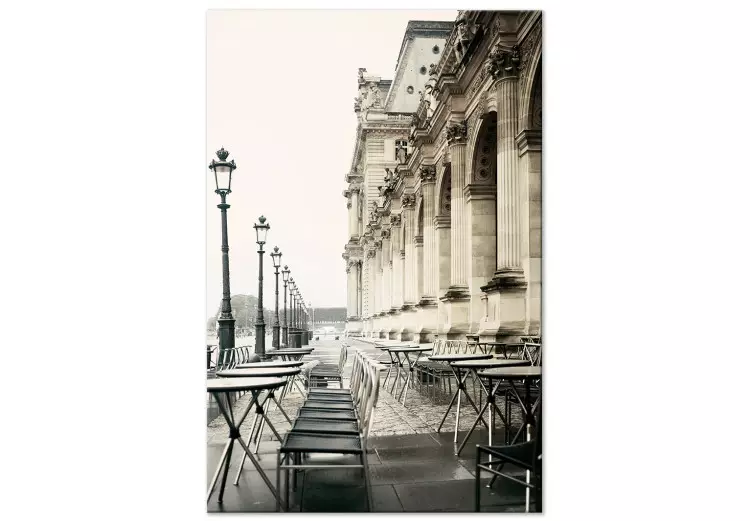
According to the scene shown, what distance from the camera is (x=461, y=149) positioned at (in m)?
15.8

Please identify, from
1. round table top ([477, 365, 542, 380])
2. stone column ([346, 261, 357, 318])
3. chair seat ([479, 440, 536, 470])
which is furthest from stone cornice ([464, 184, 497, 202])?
chair seat ([479, 440, 536, 470])

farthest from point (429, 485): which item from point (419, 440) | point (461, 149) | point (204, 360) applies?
point (461, 149)

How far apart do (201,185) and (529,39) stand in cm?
562

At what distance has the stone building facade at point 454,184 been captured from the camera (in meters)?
9.24

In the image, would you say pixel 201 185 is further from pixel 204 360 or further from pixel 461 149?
pixel 461 149

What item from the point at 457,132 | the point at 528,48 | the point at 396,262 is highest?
the point at 528,48

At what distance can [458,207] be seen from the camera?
53.0ft

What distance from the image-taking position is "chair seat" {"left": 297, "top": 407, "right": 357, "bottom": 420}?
6.16 metres

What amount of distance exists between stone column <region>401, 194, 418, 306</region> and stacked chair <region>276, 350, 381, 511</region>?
14707mm

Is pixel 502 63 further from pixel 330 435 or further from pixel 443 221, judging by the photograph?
→ pixel 330 435

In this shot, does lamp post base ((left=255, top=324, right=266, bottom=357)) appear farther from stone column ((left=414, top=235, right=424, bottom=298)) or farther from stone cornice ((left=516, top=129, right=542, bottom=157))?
stone column ((left=414, top=235, right=424, bottom=298))

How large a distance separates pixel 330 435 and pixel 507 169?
6836 millimetres

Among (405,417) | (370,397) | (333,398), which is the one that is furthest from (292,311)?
(370,397)

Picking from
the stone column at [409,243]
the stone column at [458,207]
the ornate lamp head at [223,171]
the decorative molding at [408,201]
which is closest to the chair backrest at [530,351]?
the ornate lamp head at [223,171]
